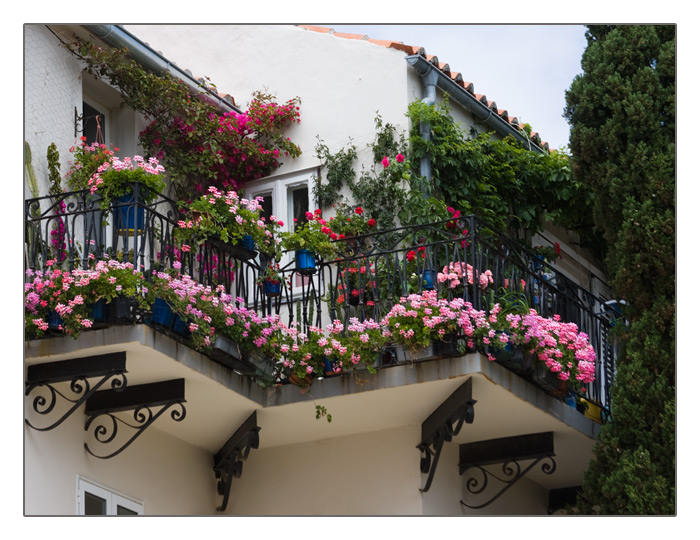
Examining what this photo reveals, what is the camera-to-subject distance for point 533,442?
406 inches

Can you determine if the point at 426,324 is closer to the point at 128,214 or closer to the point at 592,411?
the point at 128,214

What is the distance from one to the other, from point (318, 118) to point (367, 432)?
3.37 m

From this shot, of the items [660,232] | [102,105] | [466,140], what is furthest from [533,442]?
[102,105]

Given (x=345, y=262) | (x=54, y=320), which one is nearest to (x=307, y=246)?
(x=345, y=262)

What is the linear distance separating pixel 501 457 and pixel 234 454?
6.90 feet

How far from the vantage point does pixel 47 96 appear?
1047cm

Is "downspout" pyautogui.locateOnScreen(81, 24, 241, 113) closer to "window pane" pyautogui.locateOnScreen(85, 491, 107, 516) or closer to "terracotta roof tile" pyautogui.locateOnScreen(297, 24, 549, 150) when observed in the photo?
"terracotta roof tile" pyautogui.locateOnScreen(297, 24, 549, 150)

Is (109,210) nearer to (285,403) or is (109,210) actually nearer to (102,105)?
(285,403)

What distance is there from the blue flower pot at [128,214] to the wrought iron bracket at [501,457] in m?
3.25

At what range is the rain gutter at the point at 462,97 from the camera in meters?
11.8

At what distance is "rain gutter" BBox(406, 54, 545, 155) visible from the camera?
466 inches

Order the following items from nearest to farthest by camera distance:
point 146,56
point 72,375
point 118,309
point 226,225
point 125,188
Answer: point 118,309 → point 72,375 → point 125,188 → point 226,225 → point 146,56

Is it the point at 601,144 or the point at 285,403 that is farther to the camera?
the point at 601,144

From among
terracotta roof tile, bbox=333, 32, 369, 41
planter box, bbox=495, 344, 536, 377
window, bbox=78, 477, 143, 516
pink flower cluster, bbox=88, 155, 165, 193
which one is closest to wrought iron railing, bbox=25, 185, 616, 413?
pink flower cluster, bbox=88, 155, 165, 193
